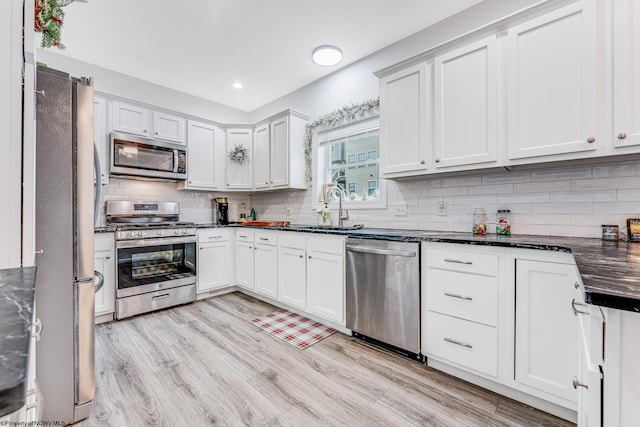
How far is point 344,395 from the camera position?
1719 millimetres

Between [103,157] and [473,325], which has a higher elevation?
Result: [103,157]

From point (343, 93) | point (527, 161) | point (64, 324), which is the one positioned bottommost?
point (64, 324)

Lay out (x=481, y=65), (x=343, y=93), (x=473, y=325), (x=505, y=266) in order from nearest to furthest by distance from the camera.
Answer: (x=505, y=266) < (x=473, y=325) < (x=481, y=65) < (x=343, y=93)

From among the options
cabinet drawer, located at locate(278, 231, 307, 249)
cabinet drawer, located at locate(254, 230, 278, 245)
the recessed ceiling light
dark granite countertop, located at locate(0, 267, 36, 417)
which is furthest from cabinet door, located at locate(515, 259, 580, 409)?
the recessed ceiling light

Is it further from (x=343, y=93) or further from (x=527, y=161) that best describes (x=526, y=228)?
(x=343, y=93)

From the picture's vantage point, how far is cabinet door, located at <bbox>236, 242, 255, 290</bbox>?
3481 mm

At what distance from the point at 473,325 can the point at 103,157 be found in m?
3.90

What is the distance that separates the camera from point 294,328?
8.77 ft

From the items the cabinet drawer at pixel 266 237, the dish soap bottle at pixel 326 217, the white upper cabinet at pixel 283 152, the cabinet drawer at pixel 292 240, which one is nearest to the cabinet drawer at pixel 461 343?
the cabinet drawer at pixel 292 240

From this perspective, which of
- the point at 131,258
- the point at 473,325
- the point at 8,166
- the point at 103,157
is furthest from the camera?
the point at 103,157

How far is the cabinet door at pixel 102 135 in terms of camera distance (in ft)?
10.0

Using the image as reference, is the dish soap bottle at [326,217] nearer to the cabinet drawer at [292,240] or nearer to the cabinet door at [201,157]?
the cabinet drawer at [292,240]

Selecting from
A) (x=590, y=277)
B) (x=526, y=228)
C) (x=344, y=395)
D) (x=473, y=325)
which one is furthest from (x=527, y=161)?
(x=344, y=395)

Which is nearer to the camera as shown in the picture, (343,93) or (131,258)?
(131,258)
